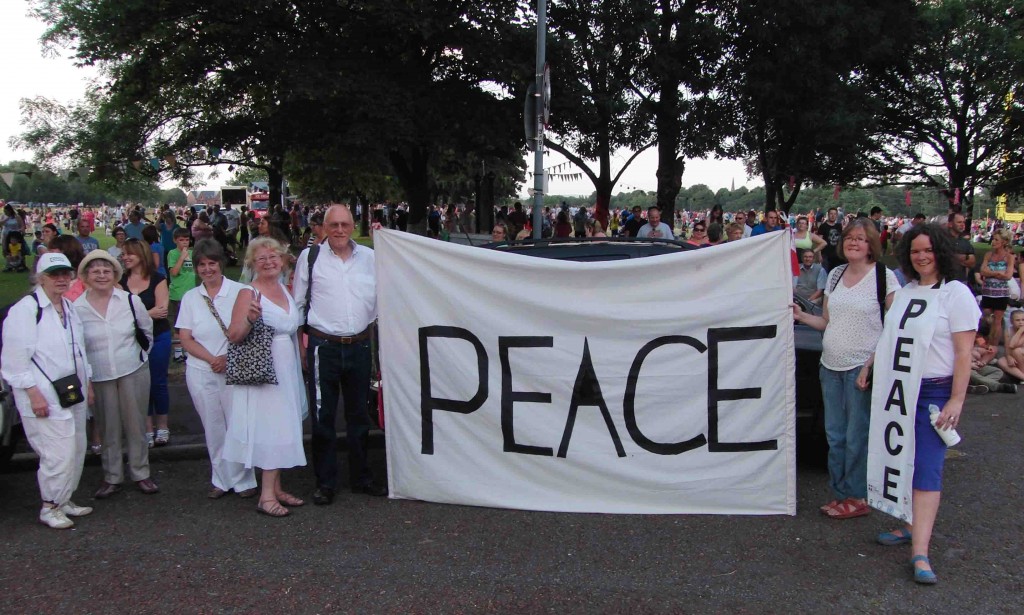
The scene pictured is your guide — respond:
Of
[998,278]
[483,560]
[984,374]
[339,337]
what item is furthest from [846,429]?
[998,278]

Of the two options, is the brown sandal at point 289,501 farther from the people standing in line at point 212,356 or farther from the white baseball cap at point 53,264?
the white baseball cap at point 53,264

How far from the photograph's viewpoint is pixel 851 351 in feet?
15.4

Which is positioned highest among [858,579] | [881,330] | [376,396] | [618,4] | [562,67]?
[618,4]

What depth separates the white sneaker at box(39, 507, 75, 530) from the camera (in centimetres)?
487

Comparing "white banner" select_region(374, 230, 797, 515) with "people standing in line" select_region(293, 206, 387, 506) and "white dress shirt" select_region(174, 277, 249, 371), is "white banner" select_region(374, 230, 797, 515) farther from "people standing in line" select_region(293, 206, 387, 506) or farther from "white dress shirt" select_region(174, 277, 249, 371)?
"white dress shirt" select_region(174, 277, 249, 371)

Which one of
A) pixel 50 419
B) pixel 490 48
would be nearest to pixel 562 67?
pixel 490 48

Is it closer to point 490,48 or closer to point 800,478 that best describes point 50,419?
point 800,478

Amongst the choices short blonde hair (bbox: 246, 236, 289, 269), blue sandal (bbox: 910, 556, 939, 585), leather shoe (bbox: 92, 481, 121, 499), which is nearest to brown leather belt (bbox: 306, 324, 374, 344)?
short blonde hair (bbox: 246, 236, 289, 269)

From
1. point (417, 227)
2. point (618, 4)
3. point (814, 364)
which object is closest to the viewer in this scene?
point (814, 364)

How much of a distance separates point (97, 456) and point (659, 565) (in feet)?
14.6

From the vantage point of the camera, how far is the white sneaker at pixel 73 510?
503 cm

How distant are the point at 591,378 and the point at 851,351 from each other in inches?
59.1

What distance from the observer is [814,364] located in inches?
220

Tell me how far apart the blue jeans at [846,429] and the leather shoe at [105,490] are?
463 cm
